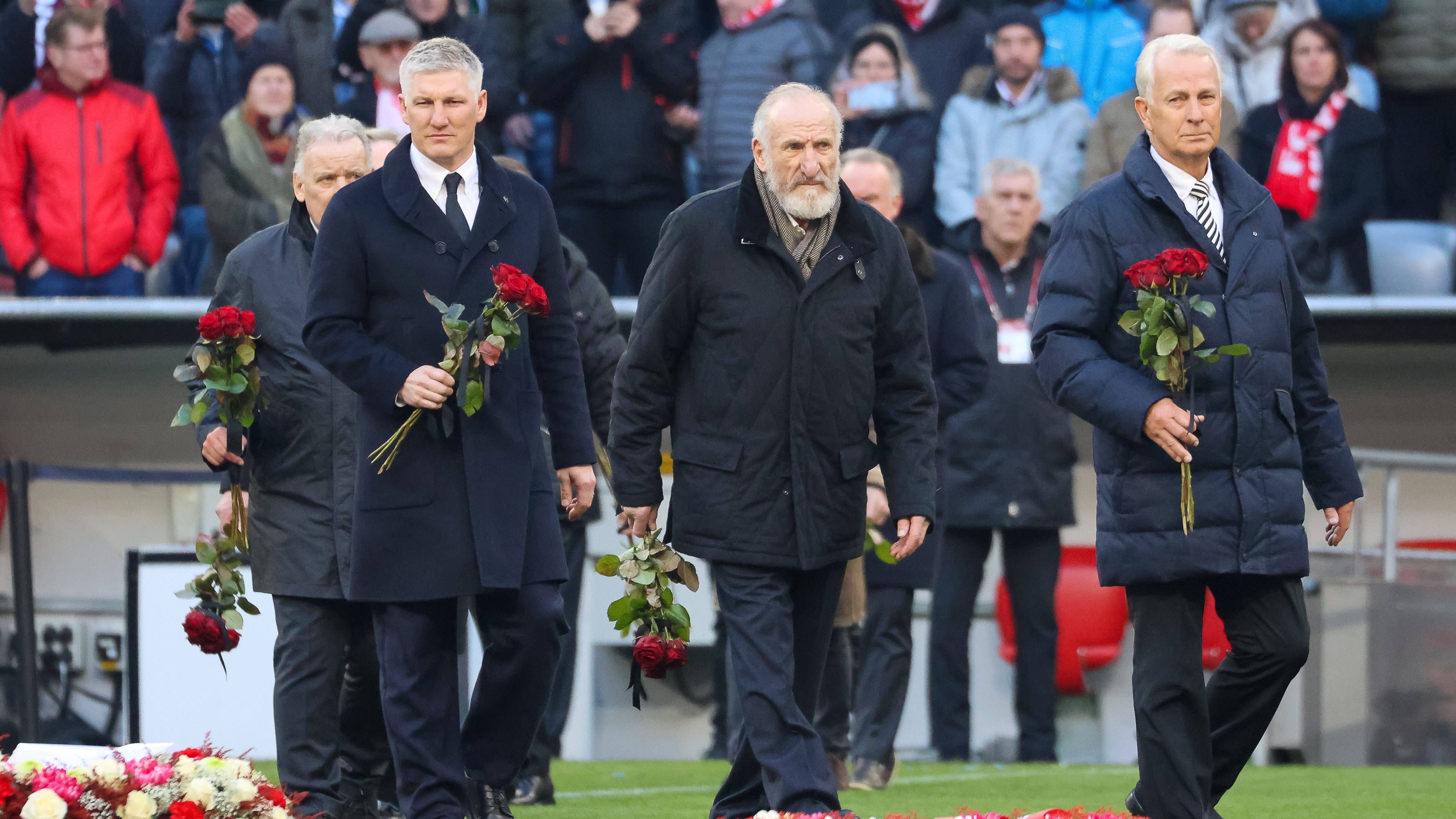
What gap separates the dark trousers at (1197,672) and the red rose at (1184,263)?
30.1 inches

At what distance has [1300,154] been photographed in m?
10.3

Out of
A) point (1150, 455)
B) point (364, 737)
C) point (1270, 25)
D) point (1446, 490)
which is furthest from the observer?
point (1446, 490)

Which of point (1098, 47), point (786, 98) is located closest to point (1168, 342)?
point (786, 98)

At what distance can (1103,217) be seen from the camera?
5.43 m

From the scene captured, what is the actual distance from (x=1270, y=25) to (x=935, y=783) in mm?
4437

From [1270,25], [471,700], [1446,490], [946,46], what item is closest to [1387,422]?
[1446,490]

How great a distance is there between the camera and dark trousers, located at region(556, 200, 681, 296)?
10383mm

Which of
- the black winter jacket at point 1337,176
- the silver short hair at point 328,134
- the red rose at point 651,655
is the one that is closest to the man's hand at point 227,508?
Result: the silver short hair at point 328,134

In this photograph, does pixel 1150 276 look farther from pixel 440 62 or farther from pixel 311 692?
pixel 311 692

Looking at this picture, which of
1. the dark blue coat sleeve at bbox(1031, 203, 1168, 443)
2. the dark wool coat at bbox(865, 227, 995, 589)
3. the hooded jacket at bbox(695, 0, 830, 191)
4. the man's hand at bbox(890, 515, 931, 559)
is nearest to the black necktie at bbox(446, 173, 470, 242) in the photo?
the man's hand at bbox(890, 515, 931, 559)

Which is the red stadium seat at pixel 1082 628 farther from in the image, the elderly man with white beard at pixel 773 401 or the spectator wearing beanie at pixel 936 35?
the elderly man with white beard at pixel 773 401

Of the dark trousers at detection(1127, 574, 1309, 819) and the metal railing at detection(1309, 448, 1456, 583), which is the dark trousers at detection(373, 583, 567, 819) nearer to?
the dark trousers at detection(1127, 574, 1309, 819)

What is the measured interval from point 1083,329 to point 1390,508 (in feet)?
16.8

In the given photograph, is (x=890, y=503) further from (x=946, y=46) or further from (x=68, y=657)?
(x=68, y=657)
